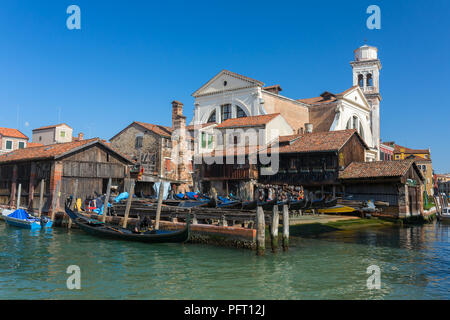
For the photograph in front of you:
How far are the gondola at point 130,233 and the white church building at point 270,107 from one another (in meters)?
16.7

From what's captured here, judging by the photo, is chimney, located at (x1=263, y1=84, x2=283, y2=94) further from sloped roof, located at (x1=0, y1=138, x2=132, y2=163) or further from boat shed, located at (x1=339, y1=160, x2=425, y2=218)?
sloped roof, located at (x1=0, y1=138, x2=132, y2=163)

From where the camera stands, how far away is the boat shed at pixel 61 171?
2325 centimetres

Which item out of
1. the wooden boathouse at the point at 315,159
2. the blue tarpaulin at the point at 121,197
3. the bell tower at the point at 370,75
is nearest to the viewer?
the blue tarpaulin at the point at 121,197

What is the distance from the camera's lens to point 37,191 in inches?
956

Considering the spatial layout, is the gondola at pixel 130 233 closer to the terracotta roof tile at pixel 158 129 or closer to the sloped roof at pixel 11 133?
the terracotta roof tile at pixel 158 129

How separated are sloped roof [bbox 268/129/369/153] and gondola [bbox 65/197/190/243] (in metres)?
15.0

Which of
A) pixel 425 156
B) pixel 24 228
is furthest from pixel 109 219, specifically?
pixel 425 156

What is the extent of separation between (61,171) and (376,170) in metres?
21.0

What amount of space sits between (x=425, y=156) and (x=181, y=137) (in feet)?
153

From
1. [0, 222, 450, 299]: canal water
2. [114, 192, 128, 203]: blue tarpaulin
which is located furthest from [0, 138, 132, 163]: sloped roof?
[0, 222, 450, 299]: canal water

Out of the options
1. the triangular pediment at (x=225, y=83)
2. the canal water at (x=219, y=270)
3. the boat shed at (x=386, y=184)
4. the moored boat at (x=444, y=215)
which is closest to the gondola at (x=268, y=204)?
the canal water at (x=219, y=270)

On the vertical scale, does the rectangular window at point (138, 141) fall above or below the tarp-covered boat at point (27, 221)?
above

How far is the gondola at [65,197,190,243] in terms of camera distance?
15.2 m

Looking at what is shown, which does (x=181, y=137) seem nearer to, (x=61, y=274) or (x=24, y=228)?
(x=24, y=228)
